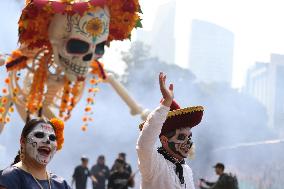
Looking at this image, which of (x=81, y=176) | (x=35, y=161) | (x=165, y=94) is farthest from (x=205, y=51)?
(x=165, y=94)

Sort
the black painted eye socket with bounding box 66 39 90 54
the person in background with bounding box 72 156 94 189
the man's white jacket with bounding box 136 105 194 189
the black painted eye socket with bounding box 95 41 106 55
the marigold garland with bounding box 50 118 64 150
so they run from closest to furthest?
the man's white jacket with bounding box 136 105 194 189 → the marigold garland with bounding box 50 118 64 150 → the black painted eye socket with bounding box 66 39 90 54 → the black painted eye socket with bounding box 95 41 106 55 → the person in background with bounding box 72 156 94 189

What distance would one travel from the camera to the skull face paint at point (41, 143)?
516cm

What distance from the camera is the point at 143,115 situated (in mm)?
12703

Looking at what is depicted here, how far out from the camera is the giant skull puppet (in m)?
10.1

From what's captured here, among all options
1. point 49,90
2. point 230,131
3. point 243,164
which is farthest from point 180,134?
point 230,131

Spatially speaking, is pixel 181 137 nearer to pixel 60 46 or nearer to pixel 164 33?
pixel 60 46

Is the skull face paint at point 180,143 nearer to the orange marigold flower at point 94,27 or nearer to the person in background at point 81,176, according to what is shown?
the orange marigold flower at point 94,27

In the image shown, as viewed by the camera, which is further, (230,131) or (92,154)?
(92,154)

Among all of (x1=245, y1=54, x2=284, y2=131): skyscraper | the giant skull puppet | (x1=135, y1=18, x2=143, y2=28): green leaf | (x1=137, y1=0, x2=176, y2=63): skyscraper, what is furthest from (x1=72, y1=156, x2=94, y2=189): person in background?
(x1=137, y1=0, x2=176, y2=63): skyscraper

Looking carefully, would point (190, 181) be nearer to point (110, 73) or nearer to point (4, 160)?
point (110, 73)

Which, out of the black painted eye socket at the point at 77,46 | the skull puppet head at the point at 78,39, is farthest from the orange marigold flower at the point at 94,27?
the black painted eye socket at the point at 77,46

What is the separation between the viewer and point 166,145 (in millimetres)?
5359

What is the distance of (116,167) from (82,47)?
300cm

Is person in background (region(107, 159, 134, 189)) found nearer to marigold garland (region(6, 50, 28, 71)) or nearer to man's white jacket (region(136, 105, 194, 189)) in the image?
marigold garland (region(6, 50, 28, 71))
